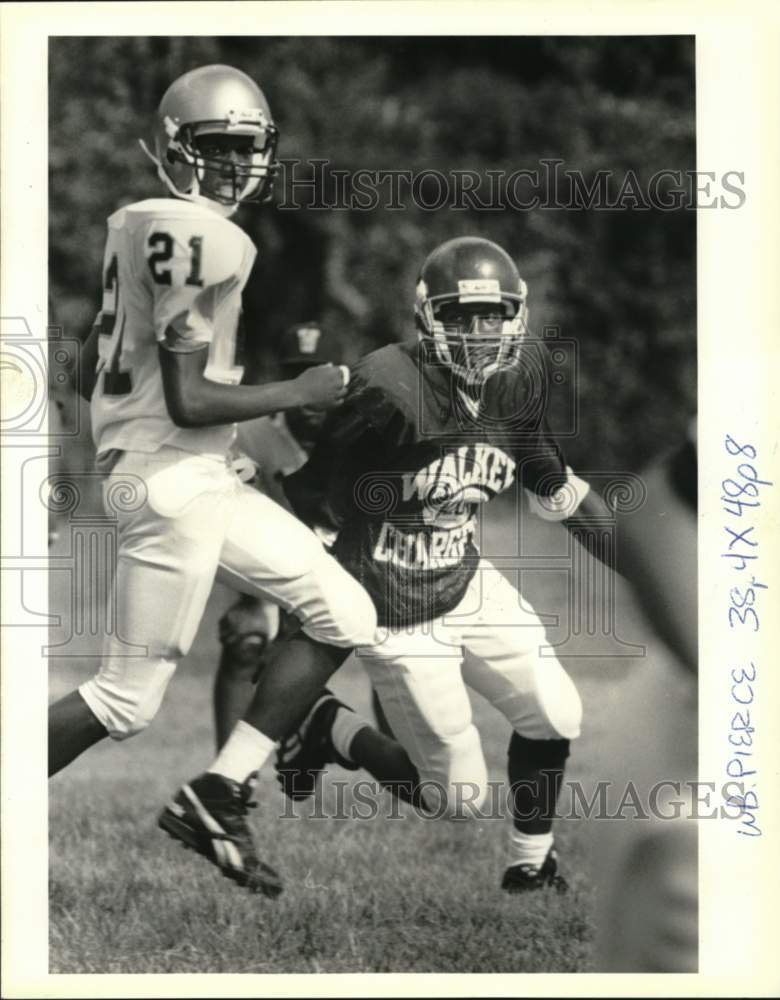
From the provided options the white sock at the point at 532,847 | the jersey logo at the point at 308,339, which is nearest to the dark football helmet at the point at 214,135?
the jersey logo at the point at 308,339

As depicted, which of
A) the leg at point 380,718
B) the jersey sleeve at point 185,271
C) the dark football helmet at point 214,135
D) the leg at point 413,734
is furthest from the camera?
the leg at point 380,718

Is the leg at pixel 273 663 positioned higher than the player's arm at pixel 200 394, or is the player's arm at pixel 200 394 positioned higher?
the player's arm at pixel 200 394

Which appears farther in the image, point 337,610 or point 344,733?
point 344,733

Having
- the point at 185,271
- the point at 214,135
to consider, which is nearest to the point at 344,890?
the point at 185,271

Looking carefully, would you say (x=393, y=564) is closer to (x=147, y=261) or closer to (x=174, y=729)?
(x=147, y=261)

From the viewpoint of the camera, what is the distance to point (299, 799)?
4.71 metres

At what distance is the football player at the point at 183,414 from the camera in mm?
4215

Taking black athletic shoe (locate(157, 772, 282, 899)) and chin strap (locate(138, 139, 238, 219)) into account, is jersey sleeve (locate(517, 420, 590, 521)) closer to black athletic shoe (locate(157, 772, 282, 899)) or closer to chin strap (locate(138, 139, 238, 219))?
chin strap (locate(138, 139, 238, 219))

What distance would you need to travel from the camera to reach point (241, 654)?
544 cm

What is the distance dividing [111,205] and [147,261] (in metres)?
2.88

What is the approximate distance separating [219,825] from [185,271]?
1702 mm

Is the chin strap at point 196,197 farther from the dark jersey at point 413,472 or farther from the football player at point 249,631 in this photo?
the football player at point 249,631

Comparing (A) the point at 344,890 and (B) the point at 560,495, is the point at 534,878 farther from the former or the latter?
(B) the point at 560,495

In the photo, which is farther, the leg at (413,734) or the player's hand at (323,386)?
the leg at (413,734)
